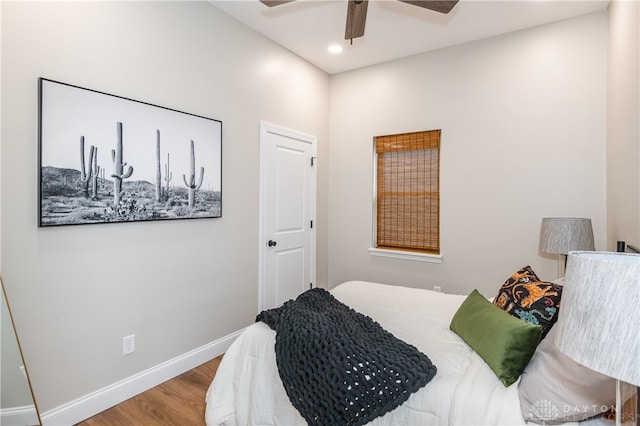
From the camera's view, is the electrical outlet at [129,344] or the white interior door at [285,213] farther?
the white interior door at [285,213]

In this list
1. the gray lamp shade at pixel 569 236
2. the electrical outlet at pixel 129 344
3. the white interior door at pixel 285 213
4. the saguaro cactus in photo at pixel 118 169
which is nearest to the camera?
the saguaro cactus in photo at pixel 118 169

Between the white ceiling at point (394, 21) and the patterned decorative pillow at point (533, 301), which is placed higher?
the white ceiling at point (394, 21)

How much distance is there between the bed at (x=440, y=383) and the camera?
1259 mm

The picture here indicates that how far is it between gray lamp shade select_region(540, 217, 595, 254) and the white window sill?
1.15m

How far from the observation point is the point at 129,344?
234 centimetres

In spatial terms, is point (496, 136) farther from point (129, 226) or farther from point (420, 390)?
point (129, 226)

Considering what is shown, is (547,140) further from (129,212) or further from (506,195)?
(129,212)

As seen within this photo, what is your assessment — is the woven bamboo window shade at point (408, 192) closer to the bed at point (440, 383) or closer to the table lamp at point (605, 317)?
the bed at point (440, 383)

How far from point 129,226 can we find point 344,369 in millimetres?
1728

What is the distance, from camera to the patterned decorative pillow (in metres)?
1.57

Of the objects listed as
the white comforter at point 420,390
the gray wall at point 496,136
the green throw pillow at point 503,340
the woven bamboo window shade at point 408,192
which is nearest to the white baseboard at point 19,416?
the white comforter at point 420,390

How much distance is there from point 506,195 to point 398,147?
1.24m

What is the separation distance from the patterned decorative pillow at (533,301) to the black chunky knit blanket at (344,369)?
0.54 m

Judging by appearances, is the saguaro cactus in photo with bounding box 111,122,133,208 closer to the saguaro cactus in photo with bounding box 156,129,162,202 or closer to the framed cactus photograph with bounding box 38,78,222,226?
the framed cactus photograph with bounding box 38,78,222,226
